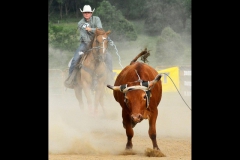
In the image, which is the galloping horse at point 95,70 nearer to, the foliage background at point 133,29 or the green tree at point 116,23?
the foliage background at point 133,29

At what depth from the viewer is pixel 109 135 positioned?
14.9 meters

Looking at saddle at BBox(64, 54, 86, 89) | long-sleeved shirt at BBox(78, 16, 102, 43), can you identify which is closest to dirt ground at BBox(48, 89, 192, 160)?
saddle at BBox(64, 54, 86, 89)

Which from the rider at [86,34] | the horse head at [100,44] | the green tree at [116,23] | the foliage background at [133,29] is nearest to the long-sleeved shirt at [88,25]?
the rider at [86,34]

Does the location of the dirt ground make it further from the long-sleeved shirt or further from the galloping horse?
the long-sleeved shirt

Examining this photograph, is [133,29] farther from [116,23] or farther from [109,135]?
[109,135]

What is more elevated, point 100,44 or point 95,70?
point 100,44

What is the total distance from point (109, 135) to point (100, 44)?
3536 millimetres

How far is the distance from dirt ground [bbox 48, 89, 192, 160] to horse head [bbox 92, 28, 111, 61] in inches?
58.1

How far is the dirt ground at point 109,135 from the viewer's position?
38.1 feet

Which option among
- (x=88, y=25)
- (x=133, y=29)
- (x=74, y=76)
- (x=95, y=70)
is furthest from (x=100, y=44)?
(x=133, y=29)
